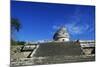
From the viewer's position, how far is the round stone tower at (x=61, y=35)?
124 inches

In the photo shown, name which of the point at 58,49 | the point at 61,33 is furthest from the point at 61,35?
the point at 58,49

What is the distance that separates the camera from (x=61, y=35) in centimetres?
318

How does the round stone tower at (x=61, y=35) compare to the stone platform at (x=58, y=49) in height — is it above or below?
above

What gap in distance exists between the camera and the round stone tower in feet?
10.3

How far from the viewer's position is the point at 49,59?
313 cm

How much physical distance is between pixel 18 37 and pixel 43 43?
0.32 meters

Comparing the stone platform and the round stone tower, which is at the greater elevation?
the round stone tower

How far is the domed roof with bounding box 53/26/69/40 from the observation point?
315 cm

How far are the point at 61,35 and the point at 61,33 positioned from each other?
26 millimetres

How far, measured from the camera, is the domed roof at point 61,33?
10.3ft
